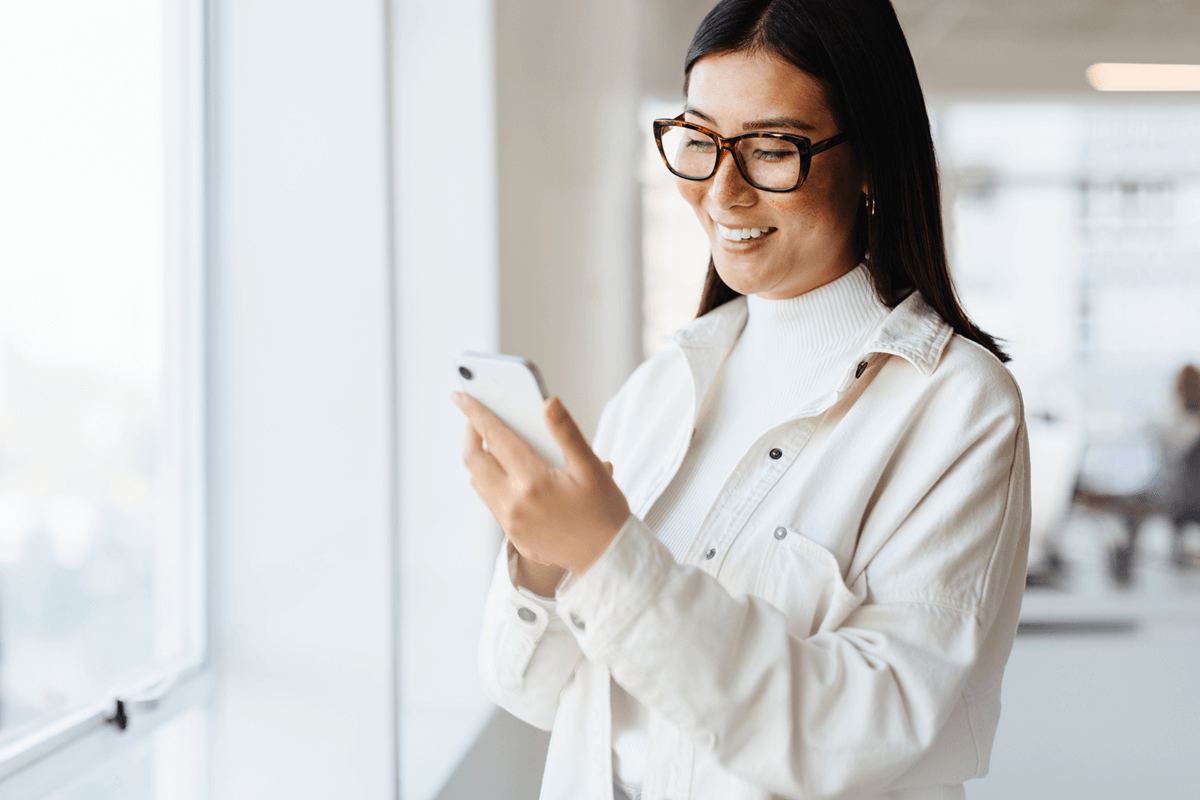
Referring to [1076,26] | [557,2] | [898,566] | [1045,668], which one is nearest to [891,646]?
[898,566]

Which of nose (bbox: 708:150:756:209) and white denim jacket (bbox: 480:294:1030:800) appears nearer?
white denim jacket (bbox: 480:294:1030:800)

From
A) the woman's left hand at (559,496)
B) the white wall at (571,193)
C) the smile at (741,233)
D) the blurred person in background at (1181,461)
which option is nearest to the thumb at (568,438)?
the woman's left hand at (559,496)

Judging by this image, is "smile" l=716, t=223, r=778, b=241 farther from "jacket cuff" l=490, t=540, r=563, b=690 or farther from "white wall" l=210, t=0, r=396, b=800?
"white wall" l=210, t=0, r=396, b=800

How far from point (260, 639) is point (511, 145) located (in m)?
1.07

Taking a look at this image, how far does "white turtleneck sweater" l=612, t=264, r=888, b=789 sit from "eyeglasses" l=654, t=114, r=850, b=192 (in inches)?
6.5

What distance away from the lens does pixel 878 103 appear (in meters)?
0.89

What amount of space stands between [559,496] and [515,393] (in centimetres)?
8

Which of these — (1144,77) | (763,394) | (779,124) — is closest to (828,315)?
(763,394)

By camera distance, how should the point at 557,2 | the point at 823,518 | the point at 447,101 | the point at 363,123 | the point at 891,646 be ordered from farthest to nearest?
the point at 557,2
the point at 447,101
the point at 363,123
the point at 823,518
the point at 891,646

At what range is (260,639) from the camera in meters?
1.65

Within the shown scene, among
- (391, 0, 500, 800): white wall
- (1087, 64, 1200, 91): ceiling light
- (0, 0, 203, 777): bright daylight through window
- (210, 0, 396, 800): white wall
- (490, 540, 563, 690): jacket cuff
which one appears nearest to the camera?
(490, 540, 563, 690): jacket cuff

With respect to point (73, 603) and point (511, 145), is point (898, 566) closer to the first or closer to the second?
point (73, 603)

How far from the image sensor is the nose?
0.90 meters

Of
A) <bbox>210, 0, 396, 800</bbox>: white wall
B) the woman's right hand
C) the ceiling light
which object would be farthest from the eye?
the ceiling light
